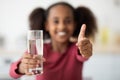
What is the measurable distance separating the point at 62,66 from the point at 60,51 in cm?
8

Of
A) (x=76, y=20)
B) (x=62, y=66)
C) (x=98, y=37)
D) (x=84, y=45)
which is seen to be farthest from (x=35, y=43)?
(x=98, y=37)

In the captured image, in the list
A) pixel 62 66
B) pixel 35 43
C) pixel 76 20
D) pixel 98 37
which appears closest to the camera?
pixel 35 43

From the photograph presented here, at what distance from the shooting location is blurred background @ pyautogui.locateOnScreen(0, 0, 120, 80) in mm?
1772

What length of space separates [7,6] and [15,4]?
54mm

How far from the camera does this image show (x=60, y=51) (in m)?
1.02

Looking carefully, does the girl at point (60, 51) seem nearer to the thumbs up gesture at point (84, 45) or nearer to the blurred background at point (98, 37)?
the thumbs up gesture at point (84, 45)

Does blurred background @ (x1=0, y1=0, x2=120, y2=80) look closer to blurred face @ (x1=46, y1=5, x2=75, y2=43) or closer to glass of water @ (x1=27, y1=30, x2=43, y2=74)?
blurred face @ (x1=46, y1=5, x2=75, y2=43)

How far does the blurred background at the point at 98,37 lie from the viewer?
1772mm

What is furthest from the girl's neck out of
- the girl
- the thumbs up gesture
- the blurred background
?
the blurred background

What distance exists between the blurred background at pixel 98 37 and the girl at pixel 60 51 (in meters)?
0.74

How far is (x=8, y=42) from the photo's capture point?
71.6 inches

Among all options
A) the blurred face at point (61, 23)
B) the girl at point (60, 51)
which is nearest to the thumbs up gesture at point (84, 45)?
the girl at point (60, 51)

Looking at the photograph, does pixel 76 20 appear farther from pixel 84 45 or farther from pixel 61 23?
pixel 84 45

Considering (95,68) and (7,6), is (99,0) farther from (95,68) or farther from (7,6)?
(7,6)
